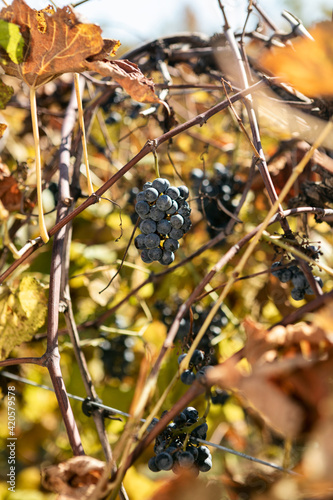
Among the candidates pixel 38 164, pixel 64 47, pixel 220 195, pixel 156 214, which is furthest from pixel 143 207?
pixel 220 195

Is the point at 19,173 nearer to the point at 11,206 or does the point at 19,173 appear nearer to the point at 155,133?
the point at 11,206

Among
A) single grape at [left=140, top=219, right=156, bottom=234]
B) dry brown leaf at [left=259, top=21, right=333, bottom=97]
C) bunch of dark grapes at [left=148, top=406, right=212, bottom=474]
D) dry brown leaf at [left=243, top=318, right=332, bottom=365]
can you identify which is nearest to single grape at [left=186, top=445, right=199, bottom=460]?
bunch of dark grapes at [left=148, top=406, right=212, bottom=474]

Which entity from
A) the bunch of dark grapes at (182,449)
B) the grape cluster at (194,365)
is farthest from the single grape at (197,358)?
the bunch of dark grapes at (182,449)

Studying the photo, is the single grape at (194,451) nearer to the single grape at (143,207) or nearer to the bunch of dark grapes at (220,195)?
the single grape at (143,207)

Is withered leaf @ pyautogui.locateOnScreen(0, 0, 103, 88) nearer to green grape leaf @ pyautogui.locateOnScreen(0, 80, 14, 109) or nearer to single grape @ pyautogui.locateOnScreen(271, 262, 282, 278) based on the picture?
green grape leaf @ pyautogui.locateOnScreen(0, 80, 14, 109)

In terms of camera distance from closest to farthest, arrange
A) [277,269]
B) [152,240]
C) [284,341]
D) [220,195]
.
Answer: [284,341]
[152,240]
[277,269]
[220,195]

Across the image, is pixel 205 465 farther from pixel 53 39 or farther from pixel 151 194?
pixel 53 39
